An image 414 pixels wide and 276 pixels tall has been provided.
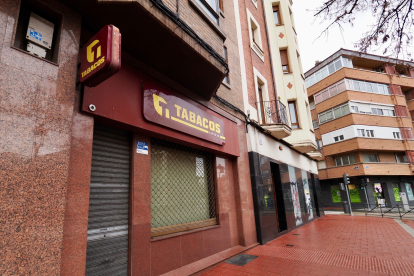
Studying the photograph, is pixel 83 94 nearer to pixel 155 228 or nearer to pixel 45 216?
pixel 45 216

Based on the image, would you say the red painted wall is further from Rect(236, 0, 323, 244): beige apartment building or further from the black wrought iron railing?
the black wrought iron railing

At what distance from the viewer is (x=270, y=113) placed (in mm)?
10039

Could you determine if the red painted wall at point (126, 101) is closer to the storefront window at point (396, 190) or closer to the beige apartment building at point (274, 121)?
the beige apartment building at point (274, 121)

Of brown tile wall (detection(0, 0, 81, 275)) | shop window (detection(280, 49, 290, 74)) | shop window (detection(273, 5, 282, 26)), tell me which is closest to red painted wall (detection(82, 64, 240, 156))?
brown tile wall (detection(0, 0, 81, 275))

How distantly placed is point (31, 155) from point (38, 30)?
68.4 inches

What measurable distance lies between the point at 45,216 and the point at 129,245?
1736 millimetres

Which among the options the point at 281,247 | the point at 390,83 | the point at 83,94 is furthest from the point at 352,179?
the point at 83,94

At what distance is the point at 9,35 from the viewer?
266cm

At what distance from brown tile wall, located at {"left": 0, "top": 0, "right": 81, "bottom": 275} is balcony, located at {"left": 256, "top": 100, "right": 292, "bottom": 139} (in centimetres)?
749

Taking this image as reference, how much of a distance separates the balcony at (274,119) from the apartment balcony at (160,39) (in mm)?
4144

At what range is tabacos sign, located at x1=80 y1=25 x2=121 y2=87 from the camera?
2.85 m

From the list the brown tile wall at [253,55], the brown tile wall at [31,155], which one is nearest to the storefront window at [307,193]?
the brown tile wall at [253,55]

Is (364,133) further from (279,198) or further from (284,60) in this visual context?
(279,198)

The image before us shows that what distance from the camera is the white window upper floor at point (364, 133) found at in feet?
79.8
